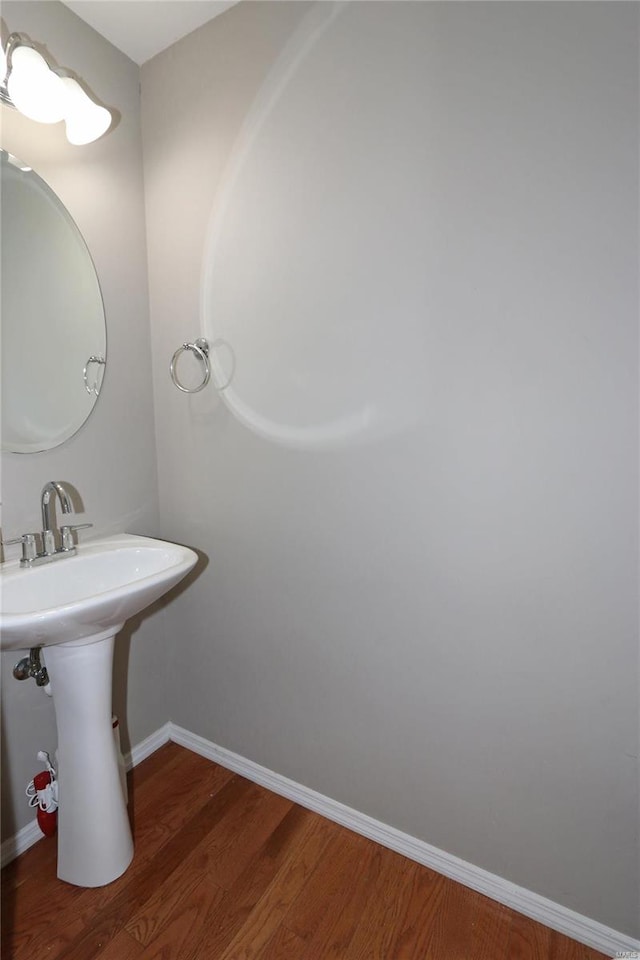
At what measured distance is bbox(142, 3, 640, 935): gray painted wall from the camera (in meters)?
0.98

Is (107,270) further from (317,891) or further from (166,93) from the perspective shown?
(317,891)

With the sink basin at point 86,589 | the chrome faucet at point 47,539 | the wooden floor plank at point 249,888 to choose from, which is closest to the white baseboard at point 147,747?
the wooden floor plank at point 249,888

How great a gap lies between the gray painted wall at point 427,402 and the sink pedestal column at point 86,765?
456 millimetres

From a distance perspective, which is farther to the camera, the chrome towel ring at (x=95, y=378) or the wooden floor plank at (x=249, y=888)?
the chrome towel ring at (x=95, y=378)

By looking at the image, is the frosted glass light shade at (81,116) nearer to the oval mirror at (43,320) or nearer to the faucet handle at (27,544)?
the oval mirror at (43,320)

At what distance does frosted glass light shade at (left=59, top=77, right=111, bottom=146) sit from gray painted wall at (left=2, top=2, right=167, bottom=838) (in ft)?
0.25

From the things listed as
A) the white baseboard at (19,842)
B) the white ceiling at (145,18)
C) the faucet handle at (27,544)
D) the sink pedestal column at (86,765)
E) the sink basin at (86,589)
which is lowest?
the white baseboard at (19,842)

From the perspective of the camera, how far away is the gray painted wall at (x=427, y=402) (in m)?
0.98

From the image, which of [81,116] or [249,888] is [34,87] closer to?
[81,116]

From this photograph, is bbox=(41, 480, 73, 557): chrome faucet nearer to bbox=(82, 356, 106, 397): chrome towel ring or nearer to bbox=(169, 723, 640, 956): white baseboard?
bbox=(82, 356, 106, 397): chrome towel ring

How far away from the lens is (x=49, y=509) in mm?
1304

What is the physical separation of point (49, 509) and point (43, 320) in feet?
1.77

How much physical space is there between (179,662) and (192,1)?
2097mm

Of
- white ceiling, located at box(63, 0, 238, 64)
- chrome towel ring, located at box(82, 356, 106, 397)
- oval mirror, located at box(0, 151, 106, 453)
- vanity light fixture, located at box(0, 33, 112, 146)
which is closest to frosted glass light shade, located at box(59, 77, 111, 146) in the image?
vanity light fixture, located at box(0, 33, 112, 146)
